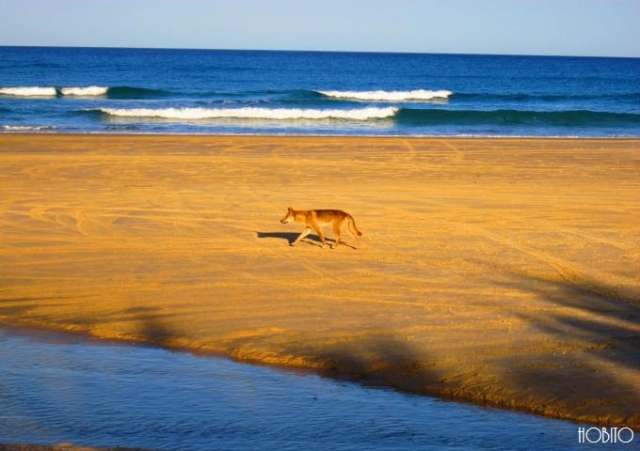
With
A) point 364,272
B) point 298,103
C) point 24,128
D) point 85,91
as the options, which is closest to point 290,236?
point 364,272

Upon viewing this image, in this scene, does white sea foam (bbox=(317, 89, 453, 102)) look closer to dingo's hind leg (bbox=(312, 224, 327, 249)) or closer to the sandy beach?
the sandy beach

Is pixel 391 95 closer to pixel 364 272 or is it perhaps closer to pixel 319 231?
pixel 319 231

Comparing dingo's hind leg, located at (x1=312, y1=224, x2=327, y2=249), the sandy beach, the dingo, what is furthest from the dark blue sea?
dingo's hind leg, located at (x1=312, y1=224, x2=327, y2=249)

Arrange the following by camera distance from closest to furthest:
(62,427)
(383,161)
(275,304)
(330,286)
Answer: (62,427), (275,304), (330,286), (383,161)

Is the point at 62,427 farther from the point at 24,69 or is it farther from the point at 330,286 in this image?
the point at 24,69

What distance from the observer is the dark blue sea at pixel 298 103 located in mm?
32406

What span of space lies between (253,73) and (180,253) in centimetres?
6211

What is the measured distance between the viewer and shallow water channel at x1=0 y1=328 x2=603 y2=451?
6.29 metres

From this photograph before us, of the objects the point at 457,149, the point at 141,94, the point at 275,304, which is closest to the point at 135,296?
the point at 275,304

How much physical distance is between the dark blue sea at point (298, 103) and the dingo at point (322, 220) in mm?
17253

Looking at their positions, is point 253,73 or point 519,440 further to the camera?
point 253,73

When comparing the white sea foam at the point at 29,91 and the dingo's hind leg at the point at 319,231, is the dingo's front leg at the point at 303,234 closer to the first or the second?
the dingo's hind leg at the point at 319,231

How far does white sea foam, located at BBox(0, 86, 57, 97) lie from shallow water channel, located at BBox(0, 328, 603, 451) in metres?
41.3

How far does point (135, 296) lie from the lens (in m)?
9.76
